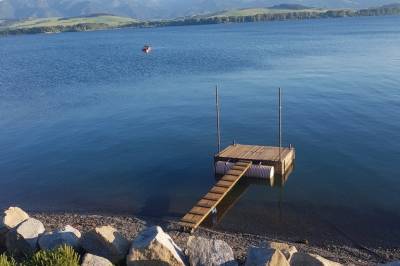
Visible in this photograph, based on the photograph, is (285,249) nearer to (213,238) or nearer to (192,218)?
(213,238)

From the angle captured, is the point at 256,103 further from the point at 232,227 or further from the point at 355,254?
the point at 355,254

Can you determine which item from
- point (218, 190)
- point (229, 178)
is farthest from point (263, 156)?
point (218, 190)

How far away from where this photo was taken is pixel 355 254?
26188 mm

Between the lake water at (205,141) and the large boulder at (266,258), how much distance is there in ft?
32.5

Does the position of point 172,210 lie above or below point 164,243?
below

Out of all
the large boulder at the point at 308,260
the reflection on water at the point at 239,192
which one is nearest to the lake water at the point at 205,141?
the reflection on water at the point at 239,192

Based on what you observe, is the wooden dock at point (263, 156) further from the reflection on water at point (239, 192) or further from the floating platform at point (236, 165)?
the reflection on water at point (239, 192)

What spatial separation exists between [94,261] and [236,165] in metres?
20.1

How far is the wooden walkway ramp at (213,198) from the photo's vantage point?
2938 cm

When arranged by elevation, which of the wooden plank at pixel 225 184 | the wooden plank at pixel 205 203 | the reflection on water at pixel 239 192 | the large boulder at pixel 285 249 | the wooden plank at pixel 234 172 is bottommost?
the reflection on water at pixel 239 192

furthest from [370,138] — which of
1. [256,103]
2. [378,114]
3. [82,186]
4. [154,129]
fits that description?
[82,186]

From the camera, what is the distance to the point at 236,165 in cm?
3794

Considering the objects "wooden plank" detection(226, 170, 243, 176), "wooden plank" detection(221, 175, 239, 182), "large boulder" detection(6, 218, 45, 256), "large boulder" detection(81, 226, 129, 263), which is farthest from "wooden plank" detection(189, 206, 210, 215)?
"large boulder" detection(6, 218, 45, 256)

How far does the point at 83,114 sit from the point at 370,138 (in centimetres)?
3672
